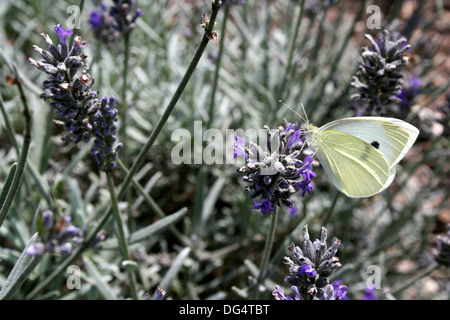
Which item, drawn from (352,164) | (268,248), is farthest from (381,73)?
(268,248)

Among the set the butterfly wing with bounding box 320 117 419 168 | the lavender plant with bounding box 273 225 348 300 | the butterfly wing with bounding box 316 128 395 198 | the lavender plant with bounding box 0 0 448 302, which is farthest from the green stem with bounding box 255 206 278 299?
the butterfly wing with bounding box 320 117 419 168

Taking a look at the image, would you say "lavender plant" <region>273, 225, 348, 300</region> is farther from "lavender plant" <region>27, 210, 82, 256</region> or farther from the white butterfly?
"lavender plant" <region>27, 210, 82, 256</region>

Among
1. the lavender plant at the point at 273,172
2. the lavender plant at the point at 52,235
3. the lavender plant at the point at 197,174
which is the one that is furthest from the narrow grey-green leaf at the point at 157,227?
the lavender plant at the point at 52,235

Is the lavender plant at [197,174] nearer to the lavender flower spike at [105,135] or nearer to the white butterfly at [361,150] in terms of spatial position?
the lavender flower spike at [105,135]

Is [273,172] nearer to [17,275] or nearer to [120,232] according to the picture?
[120,232]
